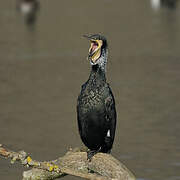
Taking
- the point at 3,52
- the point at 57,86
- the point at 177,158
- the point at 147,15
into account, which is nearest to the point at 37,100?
the point at 57,86

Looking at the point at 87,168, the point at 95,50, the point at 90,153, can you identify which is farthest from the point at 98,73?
the point at 87,168

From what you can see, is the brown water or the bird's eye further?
the brown water

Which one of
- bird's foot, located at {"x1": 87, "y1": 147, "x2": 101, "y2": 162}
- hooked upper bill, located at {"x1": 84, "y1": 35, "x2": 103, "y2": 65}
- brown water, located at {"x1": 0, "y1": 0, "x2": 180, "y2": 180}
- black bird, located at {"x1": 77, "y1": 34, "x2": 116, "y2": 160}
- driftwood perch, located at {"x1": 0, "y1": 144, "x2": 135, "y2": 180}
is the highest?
hooked upper bill, located at {"x1": 84, "y1": 35, "x2": 103, "y2": 65}

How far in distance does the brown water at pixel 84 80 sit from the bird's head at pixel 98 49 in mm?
2442

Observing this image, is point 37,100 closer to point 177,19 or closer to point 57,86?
point 57,86

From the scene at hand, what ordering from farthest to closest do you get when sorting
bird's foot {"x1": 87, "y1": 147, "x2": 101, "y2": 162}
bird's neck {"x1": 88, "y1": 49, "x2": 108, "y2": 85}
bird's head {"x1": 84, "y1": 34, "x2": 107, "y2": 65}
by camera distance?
bird's foot {"x1": 87, "y1": 147, "x2": 101, "y2": 162} → bird's neck {"x1": 88, "y1": 49, "x2": 108, "y2": 85} → bird's head {"x1": 84, "y1": 34, "x2": 107, "y2": 65}

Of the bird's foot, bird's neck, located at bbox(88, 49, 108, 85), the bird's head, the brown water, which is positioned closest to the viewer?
the bird's head

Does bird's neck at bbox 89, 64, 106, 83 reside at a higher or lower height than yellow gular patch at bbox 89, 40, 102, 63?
lower

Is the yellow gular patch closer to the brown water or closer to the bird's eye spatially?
the bird's eye

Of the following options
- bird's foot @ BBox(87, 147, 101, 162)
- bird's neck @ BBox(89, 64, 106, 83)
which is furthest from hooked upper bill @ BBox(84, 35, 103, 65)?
bird's foot @ BBox(87, 147, 101, 162)

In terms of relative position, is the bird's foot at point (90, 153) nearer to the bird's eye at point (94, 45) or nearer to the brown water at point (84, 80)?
the bird's eye at point (94, 45)

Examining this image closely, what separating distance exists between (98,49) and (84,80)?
8.64m

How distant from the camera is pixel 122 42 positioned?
21078 mm

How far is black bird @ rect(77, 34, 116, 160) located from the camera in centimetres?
671
